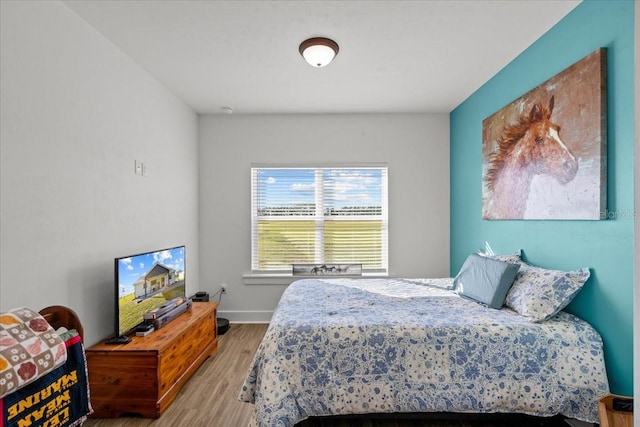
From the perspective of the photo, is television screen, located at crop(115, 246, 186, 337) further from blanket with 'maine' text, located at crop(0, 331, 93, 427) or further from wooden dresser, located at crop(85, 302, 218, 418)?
blanket with 'maine' text, located at crop(0, 331, 93, 427)

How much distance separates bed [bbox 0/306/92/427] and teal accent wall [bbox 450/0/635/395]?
2720mm

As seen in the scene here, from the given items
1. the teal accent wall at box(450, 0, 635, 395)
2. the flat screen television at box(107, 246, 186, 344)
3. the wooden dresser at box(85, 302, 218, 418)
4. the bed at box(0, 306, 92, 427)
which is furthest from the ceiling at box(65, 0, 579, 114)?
the wooden dresser at box(85, 302, 218, 418)

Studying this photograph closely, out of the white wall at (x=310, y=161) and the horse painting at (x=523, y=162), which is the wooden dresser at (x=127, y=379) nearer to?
the white wall at (x=310, y=161)

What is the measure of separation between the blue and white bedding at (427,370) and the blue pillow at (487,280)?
0.35 m

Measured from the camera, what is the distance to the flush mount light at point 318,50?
7.55 feet

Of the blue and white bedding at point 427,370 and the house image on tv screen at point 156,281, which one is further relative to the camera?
the house image on tv screen at point 156,281

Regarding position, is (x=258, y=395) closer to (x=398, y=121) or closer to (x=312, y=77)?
(x=312, y=77)

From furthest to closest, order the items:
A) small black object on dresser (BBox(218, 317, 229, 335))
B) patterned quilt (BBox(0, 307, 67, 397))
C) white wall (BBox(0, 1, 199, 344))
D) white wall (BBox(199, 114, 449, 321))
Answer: white wall (BBox(199, 114, 449, 321)) → small black object on dresser (BBox(218, 317, 229, 335)) → white wall (BBox(0, 1, 199, 344)) → patterned quilt (BBox(0, 307, 67, 397))

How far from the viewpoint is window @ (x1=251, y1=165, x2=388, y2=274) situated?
13.5ft

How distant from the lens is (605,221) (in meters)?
1.80

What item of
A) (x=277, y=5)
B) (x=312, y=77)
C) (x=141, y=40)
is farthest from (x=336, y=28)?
(x=141, y=40)

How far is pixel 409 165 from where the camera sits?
4.06 meters

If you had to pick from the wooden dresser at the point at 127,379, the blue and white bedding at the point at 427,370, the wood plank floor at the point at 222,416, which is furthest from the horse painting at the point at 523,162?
the wooden dresser at the point at 127,379

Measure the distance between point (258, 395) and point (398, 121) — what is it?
3415 millimetres
